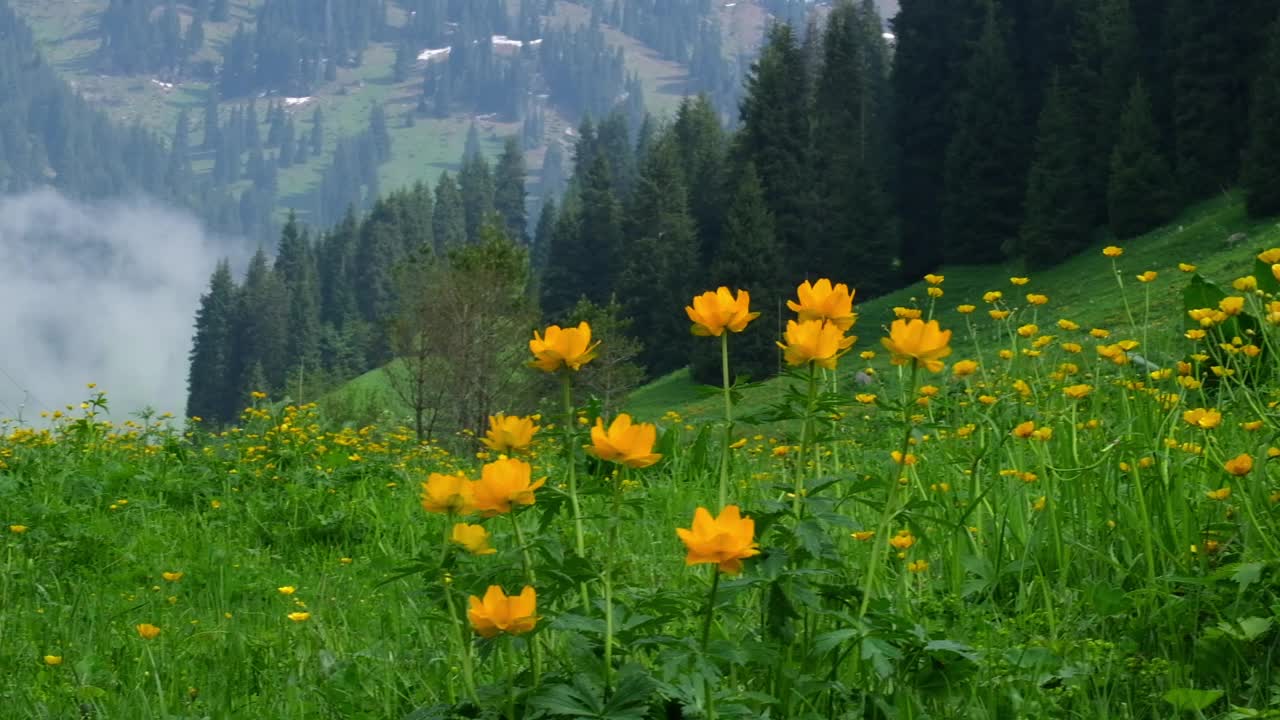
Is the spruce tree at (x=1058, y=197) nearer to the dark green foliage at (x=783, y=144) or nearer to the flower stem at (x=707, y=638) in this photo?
the dark green foliage at (x=783, y=144)

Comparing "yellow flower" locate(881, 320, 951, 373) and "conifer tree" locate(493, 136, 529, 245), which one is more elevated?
"yellow flower" locate(881, 320, 951, 373)

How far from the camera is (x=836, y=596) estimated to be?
7.66ft

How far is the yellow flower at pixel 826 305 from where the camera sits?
2.31 m

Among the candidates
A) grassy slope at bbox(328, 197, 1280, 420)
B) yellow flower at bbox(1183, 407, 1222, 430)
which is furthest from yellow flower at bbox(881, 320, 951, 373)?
grassy slope at bbox(328, 197, 1280, 420)

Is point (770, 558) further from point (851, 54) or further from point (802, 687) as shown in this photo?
point (851, 54)

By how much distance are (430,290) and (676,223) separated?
73.6 ft

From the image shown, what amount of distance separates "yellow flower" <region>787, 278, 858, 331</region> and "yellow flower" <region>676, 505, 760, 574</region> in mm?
667

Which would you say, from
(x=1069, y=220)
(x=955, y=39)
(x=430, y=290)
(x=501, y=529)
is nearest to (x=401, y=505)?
(x=501, y=529)

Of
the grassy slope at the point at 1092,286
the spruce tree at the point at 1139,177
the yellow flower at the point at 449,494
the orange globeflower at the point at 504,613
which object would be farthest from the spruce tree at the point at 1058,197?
the orange globeflower at the point at 504,613

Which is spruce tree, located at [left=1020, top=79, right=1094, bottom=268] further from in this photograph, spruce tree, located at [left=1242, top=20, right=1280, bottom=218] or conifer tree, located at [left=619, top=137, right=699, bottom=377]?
conifer tree, located at [left=619, top=137, right=699, bottom=377]

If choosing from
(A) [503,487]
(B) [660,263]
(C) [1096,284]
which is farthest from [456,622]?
(B) [660,263]

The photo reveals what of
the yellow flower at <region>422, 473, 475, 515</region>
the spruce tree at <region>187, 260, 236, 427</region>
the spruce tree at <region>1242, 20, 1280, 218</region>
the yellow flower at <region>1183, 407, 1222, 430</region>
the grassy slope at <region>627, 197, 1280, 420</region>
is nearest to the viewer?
the yellow flower at <region>422, 473, 475, 515</region>

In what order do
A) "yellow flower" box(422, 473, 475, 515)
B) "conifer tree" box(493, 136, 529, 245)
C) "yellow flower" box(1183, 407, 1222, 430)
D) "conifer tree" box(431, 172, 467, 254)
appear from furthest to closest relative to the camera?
"conifer tree" box(493, 136, 529, 245) → "conifer tree" box(431, 172, 467, 254) → "yellow flower" box(1183, 407, 1222, 430) → "yellow flower" box(422, 473, 475, 515)

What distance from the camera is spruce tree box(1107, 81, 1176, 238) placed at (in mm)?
34875
